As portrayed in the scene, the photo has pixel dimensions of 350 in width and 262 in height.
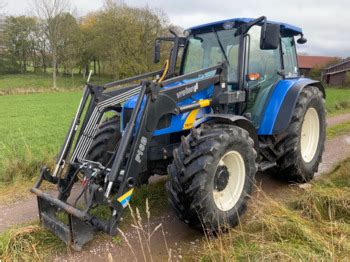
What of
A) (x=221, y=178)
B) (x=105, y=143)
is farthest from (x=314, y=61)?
(x=221, y=178)

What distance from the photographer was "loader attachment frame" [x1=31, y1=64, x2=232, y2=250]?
3417 mm

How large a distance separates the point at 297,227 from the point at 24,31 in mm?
56712

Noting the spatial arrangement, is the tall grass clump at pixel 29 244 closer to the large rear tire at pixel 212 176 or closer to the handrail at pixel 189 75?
the large rear tire at pixel 212 176

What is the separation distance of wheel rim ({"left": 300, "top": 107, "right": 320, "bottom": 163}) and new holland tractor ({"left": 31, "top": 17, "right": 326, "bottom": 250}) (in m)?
0.02

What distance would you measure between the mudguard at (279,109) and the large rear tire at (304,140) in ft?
0.60

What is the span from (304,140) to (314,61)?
59180mm

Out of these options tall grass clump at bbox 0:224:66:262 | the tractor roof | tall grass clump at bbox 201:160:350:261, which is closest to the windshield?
the tractor roof

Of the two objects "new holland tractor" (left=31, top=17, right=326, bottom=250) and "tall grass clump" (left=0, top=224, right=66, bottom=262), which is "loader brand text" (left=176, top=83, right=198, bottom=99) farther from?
"tall grass clump" (left=0, top=224, right=66, bottom=262)

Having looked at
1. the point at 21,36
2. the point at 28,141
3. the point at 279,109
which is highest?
the point at 21,36

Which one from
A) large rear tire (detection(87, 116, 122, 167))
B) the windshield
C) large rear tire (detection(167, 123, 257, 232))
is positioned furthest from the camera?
the windshield

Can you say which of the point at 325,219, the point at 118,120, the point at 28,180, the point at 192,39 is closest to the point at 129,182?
the point at 118,120

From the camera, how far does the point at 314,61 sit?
59.8m

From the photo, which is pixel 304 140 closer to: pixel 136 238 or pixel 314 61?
pixel 136 238

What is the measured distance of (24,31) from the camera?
173 ft
